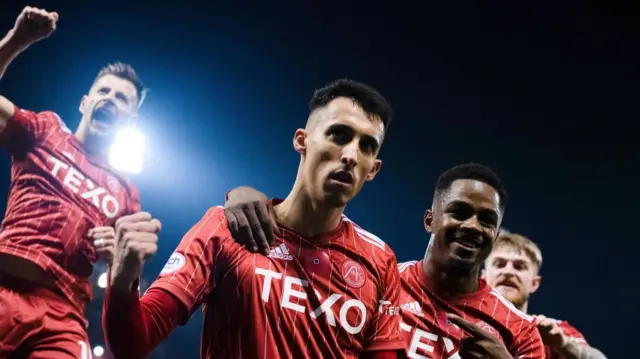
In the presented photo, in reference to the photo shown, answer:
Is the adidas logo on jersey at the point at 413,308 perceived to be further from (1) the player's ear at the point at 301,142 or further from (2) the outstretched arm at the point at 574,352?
(2) the outstretched arm at the point at 574,352

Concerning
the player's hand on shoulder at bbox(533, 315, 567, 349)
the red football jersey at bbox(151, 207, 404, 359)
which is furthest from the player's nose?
the player's hand on shoulder at bbox(533, 315, 567, 349)

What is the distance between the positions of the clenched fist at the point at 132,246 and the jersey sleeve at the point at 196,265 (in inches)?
9.5

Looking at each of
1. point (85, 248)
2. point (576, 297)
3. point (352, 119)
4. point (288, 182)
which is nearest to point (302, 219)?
point (352, 119)

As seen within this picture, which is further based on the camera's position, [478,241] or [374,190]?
[374,190]

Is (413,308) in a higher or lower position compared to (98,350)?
higher

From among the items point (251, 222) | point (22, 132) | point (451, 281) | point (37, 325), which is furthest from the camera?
point (22, 132)

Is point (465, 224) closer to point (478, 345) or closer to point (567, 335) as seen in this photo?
point (478, 345)

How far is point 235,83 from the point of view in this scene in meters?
7.52

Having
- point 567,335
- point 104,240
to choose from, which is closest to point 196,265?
point 104,240

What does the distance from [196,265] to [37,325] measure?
133cm

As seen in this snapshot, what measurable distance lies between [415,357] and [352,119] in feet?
2.83

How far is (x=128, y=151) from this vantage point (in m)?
5.36

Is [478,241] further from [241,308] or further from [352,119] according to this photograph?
[241,308]

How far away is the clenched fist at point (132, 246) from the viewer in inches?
44.5
